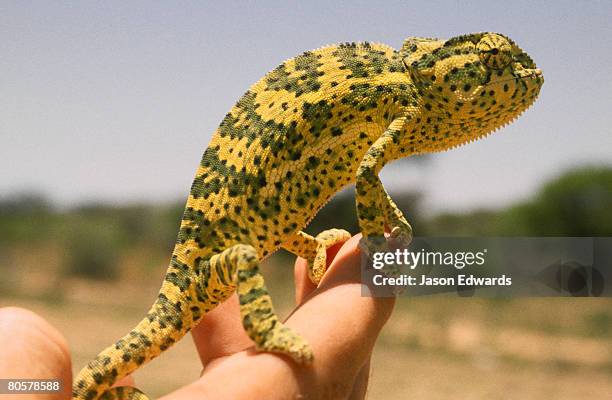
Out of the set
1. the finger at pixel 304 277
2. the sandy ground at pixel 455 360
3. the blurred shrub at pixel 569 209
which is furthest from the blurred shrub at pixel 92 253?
the finger at pixel 304 277

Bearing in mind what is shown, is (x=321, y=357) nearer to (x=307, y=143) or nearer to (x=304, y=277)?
(x=307, y=143)

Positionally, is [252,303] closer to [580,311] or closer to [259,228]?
[259,228]

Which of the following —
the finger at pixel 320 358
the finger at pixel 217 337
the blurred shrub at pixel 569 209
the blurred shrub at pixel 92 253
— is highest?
the blurred shrub at pixel 92 253

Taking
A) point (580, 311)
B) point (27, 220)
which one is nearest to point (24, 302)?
point (27, 220)

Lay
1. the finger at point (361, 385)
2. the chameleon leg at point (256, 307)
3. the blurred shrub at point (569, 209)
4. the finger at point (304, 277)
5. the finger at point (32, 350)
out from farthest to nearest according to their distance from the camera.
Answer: the blurred shrub at point (569, 209), the finger at point (304, 277), the finger at point (361, 385), the chameleon leg at point (256, 307), the finger at point (32, 350)

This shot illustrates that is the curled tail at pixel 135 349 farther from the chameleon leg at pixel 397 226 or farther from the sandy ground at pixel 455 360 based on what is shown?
the sandy ground at pixel 455 360

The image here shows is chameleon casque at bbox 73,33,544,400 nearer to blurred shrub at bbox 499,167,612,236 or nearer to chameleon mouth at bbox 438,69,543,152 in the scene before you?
chameleon mouth at bbox 438,69,543,152

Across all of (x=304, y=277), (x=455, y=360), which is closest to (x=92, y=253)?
(x=455, y=360)
